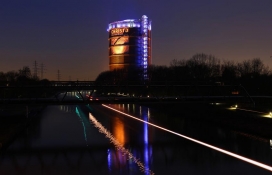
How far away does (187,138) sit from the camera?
21672 mm

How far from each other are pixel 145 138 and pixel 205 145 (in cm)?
412

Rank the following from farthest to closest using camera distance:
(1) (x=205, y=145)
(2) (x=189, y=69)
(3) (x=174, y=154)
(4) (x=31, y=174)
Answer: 1. (2) (x=189, y=69)
2. (1) (x=205, y=145)
3. (3) (x=174, y=154)
4. (4) (x=31, y=174)

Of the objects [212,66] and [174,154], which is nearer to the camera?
[174,154]

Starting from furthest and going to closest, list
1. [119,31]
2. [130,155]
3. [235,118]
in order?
1. [119,31]
2. [235,118]
3. [130,155]

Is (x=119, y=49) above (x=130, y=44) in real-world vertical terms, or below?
below

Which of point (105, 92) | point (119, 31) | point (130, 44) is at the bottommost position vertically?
point (105, 92)

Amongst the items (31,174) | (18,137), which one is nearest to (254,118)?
(18,137)

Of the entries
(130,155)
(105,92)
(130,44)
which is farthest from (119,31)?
(130,155)

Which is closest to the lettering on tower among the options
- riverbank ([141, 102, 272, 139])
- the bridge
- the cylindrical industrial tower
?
the cylindrical industrial tower

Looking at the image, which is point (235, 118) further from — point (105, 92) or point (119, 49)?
point (119, 49)

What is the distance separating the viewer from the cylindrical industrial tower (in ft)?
563

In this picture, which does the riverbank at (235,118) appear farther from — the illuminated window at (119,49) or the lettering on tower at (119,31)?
the lettering on tower at (119,31)

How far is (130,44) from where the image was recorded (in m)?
175

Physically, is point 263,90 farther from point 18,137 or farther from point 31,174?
point 31,174
